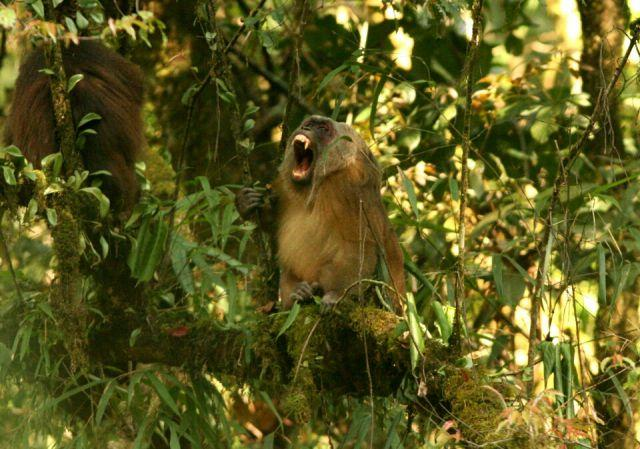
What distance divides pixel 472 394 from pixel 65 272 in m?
2.16

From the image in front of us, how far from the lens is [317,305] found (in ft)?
15.9

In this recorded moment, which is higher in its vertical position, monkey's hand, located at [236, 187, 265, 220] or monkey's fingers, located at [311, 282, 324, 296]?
monkey's hand, located at [236, 187, 265, 220]

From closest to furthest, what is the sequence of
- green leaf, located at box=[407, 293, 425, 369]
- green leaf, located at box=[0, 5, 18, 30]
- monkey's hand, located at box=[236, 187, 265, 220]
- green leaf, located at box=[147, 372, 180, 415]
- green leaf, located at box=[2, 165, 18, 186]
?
green leaf, located at box=[0, 5, 18, 30] → green leaf, located at box=[407, 293, 425, 369] → green leaf, located at box=[2, 165, 18, 186] → green leaf, located at box=[147, 372, 180, 415] → monkey's hand, located at box=[236, 187, 265, 220]

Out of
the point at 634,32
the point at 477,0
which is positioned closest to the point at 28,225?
the point at 477,0

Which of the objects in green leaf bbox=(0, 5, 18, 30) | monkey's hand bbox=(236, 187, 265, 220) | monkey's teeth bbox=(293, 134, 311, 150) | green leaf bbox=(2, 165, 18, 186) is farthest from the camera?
monkey's teeth bbox=(293, 134, 311, 150)

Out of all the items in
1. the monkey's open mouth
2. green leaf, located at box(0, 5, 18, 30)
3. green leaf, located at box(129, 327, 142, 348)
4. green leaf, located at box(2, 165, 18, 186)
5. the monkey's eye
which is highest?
green leaf, located at box(0, 5, 18, 30)

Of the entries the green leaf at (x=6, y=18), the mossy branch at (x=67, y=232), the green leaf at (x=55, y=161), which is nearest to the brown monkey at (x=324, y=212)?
the mossy branch at (x=67, y=232)

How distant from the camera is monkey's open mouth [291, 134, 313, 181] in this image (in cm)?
546

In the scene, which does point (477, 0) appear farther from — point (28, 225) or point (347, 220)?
point (28, 225)

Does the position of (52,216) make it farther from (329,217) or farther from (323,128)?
(323,128)

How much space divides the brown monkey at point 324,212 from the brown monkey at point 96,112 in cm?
88

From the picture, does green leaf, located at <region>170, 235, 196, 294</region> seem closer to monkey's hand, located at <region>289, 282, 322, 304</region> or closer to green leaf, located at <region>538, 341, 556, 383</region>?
monkey's hand, located at <region>289, 282, 322, 304</region>

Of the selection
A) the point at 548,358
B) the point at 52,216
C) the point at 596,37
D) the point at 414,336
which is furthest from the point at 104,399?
the point at 596,37

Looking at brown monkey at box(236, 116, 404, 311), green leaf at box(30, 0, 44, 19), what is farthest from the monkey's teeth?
green leaf at box(30, 0, 44, 19)
